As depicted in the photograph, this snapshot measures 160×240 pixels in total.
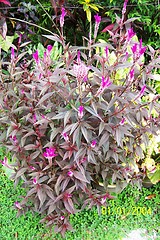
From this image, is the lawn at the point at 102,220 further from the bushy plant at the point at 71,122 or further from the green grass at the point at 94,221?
the bushy plant at the point at 71,122

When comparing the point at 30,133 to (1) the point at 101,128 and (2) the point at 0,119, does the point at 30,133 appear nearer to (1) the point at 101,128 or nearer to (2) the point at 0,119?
(2) the point at 0,119


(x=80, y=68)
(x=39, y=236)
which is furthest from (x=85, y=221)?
(x=80, y=68)

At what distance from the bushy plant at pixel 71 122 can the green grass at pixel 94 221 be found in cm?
23

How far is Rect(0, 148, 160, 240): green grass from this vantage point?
2326 millimetres

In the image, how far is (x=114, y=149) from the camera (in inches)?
75.2

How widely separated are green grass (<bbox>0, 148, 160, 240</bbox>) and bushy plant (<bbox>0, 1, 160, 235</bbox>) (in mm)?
228

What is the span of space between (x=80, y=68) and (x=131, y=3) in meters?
1.98
